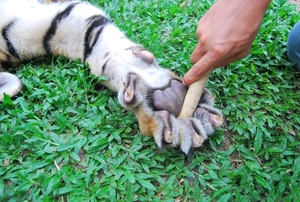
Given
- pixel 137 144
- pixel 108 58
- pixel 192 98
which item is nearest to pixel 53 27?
pixel 108 58

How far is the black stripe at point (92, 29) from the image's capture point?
7.96 feet

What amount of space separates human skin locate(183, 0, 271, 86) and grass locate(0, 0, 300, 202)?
1.64ft

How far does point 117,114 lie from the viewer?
2150 mm

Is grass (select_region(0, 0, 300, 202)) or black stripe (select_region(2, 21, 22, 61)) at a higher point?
black stripe (select_region(2, 21, 22, 61))

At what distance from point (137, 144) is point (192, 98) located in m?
0.40

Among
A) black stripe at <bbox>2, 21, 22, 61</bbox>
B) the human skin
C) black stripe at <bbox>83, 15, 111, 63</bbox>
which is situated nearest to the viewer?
the human skin

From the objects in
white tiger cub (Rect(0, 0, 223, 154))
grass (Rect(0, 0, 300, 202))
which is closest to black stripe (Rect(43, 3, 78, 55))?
white tiger cub (Rect(0, 0, 223, 154))

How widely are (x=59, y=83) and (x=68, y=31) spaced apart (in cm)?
39

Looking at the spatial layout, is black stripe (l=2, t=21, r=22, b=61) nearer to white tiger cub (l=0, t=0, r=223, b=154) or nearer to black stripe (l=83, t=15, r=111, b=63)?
white tiger cub (l=0, t=0, r=223, b=154)

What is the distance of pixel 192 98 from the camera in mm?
1883

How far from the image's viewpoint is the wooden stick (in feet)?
6.13

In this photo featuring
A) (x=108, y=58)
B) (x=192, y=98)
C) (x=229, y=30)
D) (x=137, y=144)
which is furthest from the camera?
(x=108, y=58)

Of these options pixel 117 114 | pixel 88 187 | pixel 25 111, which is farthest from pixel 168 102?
pixel 25 111

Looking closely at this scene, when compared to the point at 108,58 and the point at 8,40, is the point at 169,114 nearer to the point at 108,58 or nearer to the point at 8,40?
the point at 108,58
